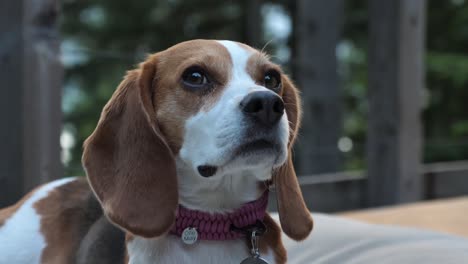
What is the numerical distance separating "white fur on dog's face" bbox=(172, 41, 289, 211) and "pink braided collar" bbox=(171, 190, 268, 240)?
0.8 inches

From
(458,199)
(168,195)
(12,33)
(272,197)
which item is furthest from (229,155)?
(458,199)

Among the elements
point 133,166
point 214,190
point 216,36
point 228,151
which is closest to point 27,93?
point 133,166

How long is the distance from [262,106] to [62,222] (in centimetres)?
80

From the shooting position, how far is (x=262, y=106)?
4.35ft

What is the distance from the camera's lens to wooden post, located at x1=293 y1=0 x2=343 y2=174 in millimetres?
3434

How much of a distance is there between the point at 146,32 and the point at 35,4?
15.7ft

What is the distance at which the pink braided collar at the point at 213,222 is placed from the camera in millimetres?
1499

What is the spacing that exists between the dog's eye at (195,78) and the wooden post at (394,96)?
1.85 metres

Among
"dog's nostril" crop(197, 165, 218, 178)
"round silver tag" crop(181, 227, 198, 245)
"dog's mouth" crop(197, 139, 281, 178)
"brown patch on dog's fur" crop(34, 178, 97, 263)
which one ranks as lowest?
"brown patch on dog's fur" crop(34, 178, 97, 263)

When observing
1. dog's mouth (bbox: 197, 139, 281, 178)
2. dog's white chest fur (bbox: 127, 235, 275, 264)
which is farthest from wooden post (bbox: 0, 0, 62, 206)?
dog's mouth (bbox: 197, 139, 281, 178)

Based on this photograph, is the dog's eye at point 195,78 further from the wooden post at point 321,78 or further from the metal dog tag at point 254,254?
the wooden post at point 321,78

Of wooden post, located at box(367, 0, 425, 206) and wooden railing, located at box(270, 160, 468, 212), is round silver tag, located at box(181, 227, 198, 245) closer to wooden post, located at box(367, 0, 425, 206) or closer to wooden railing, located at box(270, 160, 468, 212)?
wooden railing, located at box(270, 160, 468, 212)

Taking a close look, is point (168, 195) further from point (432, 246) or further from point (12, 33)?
point (432, 246)

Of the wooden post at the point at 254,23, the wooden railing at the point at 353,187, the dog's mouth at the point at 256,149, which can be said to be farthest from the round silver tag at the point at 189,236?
the wooden post at the point at 254,23
